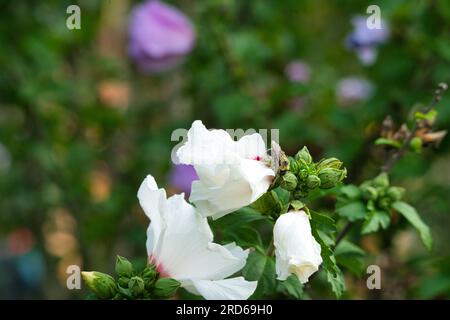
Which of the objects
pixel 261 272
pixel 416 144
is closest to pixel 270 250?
pixel 261 272

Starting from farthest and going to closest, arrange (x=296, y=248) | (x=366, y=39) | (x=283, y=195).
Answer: (x=366, y=39), (x=283, y=195), (x=296, y=248)

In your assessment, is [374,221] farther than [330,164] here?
Yes

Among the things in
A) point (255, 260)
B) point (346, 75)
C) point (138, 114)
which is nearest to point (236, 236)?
point (255, 260)

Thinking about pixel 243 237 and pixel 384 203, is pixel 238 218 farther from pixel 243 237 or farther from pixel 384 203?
pixel 384 203

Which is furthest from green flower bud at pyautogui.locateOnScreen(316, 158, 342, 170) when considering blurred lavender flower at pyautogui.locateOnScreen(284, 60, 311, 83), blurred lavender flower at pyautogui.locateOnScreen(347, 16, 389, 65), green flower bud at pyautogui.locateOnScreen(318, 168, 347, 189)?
blurred lavender flower at pyautogui.locateOnScreen(284, 60, 311, 83)

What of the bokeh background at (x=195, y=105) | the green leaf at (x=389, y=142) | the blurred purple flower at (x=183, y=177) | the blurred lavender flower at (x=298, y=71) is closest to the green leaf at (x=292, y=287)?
the green leaf at (x=389, y=142)
